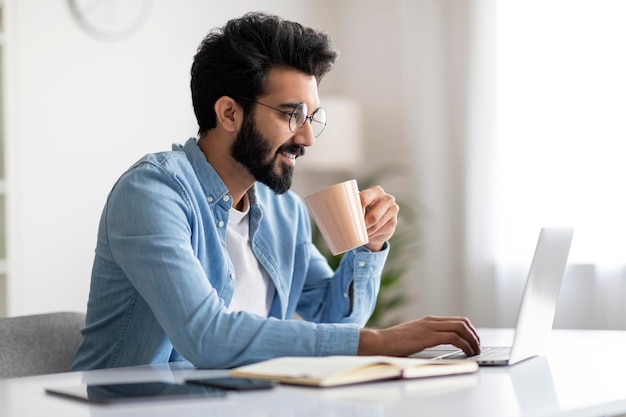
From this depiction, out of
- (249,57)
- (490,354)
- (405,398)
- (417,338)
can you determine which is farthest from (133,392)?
(249,57)

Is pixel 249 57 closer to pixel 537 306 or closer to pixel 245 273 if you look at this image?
pixel 245 273

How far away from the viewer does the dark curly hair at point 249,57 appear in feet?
5.53

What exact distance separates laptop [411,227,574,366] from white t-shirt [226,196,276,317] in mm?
474

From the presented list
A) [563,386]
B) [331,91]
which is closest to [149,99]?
[331,91]

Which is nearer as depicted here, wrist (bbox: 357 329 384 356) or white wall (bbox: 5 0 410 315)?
wrist (bbox: 357 329 384 356)

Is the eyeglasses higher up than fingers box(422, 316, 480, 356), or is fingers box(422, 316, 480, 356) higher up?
the eyeglasses

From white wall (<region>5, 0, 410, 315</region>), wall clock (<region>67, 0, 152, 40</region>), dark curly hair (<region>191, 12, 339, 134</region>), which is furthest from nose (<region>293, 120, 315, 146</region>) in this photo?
wall clock (<region>67, 0, 152, 40</region>)

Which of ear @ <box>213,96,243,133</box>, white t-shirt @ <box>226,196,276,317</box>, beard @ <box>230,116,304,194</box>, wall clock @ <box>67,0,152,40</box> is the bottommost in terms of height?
white t-shirt @ <box>226,196,276,317</box>

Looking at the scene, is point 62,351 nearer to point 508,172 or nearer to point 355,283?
point 355,283

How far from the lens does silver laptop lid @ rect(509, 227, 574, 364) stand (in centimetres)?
119

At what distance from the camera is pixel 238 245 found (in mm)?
1731

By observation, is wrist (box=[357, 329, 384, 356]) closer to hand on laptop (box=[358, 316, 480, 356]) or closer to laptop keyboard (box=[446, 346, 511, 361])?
hand on laptop (box=[358, 316, 480, 356])

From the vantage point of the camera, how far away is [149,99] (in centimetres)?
352

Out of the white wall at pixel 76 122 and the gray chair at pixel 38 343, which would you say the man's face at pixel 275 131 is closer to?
the gray chair at pixel 38 343
